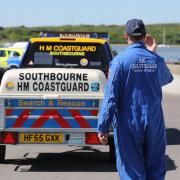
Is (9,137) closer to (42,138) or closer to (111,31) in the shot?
(42,138)

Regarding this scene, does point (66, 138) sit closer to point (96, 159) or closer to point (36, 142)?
point (36, 142)

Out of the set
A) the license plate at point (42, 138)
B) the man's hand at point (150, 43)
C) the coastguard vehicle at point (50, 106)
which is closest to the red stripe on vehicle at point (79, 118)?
the coastguard vehicle at point (50, 106)

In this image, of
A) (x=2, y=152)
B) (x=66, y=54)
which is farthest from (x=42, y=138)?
(x=66, y=54)

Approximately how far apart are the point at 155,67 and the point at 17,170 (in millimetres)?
4341

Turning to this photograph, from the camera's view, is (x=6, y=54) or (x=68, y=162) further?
(x=6, y=54)

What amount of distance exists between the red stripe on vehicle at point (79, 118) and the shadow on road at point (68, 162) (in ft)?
2.44

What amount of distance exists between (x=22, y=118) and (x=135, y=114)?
3.95 m

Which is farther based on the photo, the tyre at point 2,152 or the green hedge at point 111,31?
the green hedge at point 111,31

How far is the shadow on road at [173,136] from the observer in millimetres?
13023

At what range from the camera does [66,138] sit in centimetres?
963

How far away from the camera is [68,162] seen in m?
10.7

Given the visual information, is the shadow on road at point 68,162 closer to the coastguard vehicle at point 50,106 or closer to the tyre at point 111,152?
the tyre at point 111,152

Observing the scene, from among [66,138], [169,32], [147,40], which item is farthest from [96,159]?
[169,32]

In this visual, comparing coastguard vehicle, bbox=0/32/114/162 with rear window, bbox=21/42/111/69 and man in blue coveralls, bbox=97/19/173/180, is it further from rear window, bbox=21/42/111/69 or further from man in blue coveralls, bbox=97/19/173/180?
man in blue coveralls, bbox=97/19/173/180
